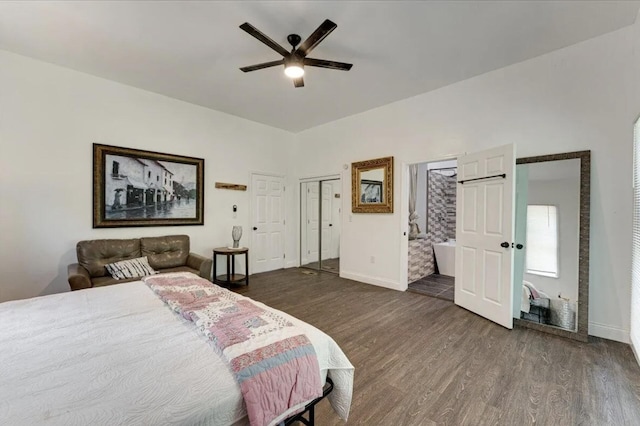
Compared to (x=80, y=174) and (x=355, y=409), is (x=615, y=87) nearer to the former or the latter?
(x=355, y=409)

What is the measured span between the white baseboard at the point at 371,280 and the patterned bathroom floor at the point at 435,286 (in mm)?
253

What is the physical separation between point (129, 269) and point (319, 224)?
393 cm

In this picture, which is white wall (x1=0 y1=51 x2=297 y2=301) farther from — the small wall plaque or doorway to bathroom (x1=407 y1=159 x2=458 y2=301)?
doorway to bathroom (x1=407 y1=159 x2=458 y2=301)

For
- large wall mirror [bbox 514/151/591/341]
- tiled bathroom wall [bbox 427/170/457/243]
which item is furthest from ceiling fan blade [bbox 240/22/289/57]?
tiled bathroom wall [bbox 427/170/457/243]

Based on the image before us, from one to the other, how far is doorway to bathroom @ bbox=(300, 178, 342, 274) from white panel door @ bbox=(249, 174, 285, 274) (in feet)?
1.80

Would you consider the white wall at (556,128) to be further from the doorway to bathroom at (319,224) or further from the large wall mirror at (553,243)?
the doorway to bathroom at (319,224)

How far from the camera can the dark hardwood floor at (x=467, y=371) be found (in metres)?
1.74

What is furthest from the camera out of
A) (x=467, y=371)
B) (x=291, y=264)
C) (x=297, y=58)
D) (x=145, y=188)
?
(x=291, y=264)

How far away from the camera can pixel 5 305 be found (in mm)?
1830

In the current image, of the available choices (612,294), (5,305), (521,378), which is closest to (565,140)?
(612,294)

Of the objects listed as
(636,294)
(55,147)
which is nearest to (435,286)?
(636,294)

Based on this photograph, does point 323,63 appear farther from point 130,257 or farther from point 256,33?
point 130,257

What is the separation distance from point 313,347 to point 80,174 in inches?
159

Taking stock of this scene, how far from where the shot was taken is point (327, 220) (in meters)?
6.86
